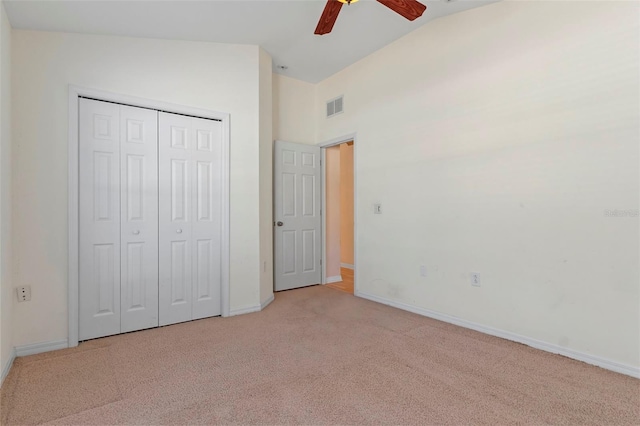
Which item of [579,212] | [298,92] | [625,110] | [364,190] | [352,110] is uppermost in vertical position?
[298,92]

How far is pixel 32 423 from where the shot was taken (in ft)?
5.17

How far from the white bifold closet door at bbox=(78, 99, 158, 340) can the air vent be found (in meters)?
2.28

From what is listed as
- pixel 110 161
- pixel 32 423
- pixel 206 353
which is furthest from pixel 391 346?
pixel 110 161

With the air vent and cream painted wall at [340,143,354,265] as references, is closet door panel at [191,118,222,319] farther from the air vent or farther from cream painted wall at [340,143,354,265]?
cream painted wall at [340,143,354,265]

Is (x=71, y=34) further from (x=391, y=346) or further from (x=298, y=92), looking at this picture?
(x=391, y=346)

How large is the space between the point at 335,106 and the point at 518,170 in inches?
98.8

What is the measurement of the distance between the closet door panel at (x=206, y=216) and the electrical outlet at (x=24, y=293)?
120 cm

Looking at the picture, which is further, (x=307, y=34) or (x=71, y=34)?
(x=307, y=34)

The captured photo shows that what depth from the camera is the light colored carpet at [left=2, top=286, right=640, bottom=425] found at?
5.34ft

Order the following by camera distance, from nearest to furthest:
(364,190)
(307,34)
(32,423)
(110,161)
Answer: (32,423) → (110,161) → (307,34) → (364,190)

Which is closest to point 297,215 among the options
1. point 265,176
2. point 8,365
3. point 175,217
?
point 265,176

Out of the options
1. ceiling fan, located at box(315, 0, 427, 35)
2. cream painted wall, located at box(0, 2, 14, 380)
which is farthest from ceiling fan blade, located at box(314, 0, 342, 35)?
cream painted wall, located at box(0, 2, 14, 380)

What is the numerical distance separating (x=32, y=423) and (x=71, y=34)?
2.73m

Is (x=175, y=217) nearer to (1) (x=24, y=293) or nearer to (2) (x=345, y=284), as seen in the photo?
(1) (x=24, y=293)
